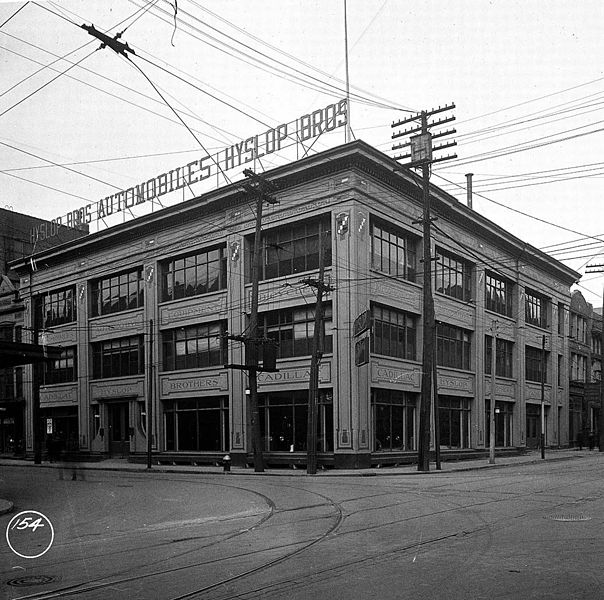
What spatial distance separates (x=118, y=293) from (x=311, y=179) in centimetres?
1694

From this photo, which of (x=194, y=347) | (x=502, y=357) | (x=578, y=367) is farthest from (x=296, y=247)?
(x=578, y=367)

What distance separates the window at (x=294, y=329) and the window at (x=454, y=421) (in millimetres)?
9070

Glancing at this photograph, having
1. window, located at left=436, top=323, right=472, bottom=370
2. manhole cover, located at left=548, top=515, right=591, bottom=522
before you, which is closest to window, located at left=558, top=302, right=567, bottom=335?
window, located at left=436, top=323, right=472, bottom=370

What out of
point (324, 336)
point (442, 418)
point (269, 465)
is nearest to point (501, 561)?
point (324, 336)

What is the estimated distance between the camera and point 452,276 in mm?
43531

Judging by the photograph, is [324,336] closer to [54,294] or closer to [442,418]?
[442,418]

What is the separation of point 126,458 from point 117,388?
421cm

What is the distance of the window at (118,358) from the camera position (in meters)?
45.1

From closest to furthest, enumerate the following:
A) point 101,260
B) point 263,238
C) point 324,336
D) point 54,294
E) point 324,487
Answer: point 324,487, point 324,336, point 263,238, point 101,260, point 54,294

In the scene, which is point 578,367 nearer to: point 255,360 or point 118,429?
point 118,429

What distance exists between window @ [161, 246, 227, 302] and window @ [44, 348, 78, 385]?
1021 centimetres

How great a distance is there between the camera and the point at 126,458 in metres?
45.0

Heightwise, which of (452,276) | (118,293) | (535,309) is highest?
(452,276)

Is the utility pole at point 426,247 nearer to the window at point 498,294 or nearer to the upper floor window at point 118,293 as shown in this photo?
the window at point 498,294
